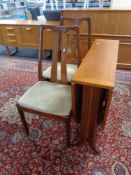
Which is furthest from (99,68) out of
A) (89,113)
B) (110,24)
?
(110,24)

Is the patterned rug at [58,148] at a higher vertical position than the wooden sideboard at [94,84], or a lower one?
lower

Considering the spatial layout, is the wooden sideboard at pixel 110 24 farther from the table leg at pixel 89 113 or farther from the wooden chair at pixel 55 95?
the table leg at pixel 89 113

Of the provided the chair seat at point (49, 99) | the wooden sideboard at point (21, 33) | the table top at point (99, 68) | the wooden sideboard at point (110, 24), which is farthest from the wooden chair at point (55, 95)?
the wooden sideboard at point (21, 33)

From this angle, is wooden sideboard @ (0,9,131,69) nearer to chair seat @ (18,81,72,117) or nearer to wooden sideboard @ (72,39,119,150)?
wooden sideboard @ (72,39,119,150)

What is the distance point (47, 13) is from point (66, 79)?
2067 mm

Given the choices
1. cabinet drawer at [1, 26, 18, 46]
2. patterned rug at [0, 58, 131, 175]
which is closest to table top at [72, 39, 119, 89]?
patterned rug at [0, 58, 131, 175]

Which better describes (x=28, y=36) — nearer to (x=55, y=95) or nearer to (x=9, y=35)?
(x=9, y=35)

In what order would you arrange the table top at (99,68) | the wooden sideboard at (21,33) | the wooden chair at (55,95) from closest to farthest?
the table top at (99,68), the wooden chair at (55,95), the wooden sideboard at (21,33)

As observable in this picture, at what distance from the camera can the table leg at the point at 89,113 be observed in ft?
3.04

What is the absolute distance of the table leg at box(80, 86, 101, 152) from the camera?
0.93 meters

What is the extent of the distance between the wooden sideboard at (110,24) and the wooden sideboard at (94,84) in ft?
3.01

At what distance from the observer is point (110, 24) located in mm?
2098

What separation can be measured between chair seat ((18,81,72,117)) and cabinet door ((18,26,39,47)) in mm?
1793

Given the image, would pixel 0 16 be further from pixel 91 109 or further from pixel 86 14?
pixel 91 109
